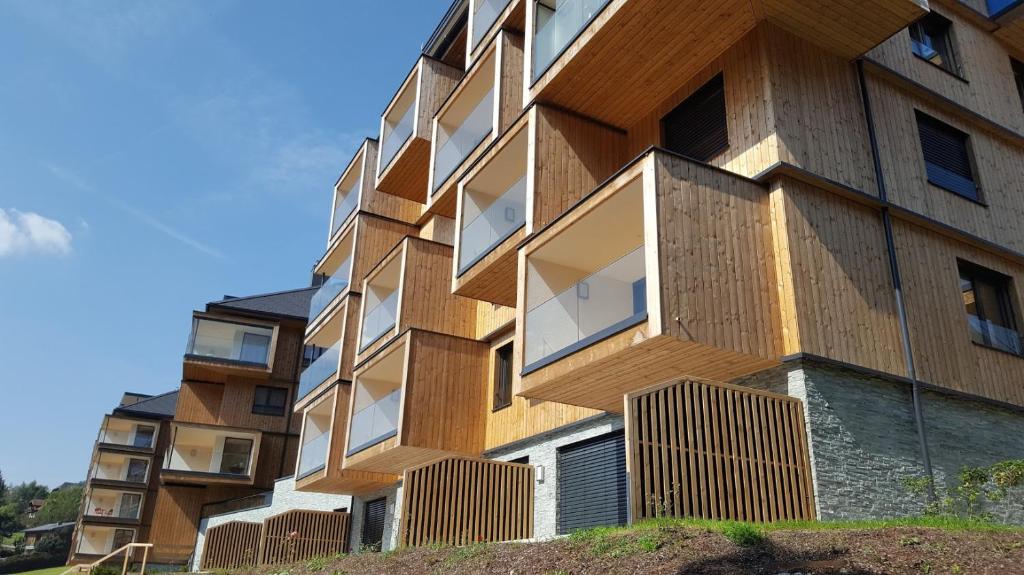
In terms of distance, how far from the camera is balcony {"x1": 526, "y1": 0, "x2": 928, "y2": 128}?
508 inches

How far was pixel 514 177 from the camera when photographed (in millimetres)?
17828

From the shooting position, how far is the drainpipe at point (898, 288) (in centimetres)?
1172

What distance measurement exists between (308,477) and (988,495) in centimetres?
1736

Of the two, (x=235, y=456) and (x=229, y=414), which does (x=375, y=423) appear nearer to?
(x=235, y=456)

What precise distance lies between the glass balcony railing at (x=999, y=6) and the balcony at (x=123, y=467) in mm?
44737

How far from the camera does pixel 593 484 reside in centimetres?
1412

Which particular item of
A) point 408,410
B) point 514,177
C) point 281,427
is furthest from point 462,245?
point 281,427

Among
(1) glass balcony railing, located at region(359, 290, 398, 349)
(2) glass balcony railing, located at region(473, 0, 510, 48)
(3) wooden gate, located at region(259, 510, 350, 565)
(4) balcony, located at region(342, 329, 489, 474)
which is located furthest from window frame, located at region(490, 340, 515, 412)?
(2) glass balcony railing, located at region(473, 0, 510, 48)

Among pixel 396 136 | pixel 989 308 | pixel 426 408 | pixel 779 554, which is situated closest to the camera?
pixel 779 554

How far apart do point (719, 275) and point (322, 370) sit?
691 inches

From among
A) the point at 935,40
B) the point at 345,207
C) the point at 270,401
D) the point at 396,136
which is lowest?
the point at 270,401

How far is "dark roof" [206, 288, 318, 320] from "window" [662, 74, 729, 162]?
26.5 metres

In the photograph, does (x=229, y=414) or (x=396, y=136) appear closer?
(x=396, y=136)

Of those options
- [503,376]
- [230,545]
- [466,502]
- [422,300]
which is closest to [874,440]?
[466,502]
